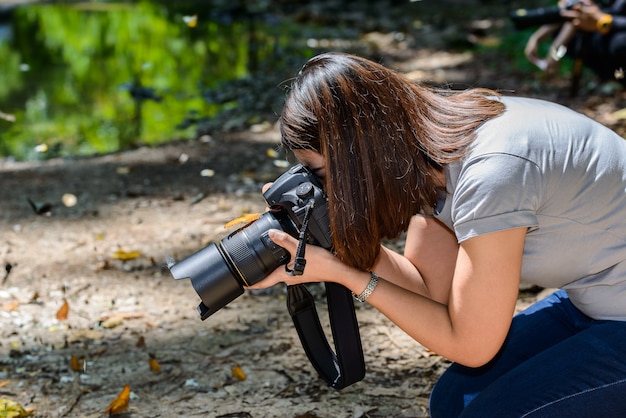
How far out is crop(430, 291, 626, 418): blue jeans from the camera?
1662mm

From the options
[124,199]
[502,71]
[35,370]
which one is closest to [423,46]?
[502,71]

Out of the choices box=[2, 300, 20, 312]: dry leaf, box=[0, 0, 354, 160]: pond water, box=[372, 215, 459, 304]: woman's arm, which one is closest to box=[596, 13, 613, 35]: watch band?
box=[0, 0, 354, 160]: pond water

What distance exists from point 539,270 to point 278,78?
466 cm

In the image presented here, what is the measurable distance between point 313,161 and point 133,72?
17.7ft

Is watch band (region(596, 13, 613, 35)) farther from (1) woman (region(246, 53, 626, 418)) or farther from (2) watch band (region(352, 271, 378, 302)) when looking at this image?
(2) watch band (region(352, 271, 378, 302))

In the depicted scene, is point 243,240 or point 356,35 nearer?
point 243,240

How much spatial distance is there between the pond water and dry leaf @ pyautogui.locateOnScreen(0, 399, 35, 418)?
203 cm

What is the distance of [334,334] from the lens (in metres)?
1.92

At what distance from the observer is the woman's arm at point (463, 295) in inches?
61.7

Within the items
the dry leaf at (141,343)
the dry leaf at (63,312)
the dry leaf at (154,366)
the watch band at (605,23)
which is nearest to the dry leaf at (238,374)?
the dry leaf at (154,366)

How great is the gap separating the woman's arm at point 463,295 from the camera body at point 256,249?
0.12 ft

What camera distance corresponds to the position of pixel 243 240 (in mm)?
1725

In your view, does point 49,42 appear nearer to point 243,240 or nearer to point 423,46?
point 423,46

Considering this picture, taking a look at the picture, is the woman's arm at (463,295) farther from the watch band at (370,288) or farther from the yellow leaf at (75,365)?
the yellow leaf at (75,365)
